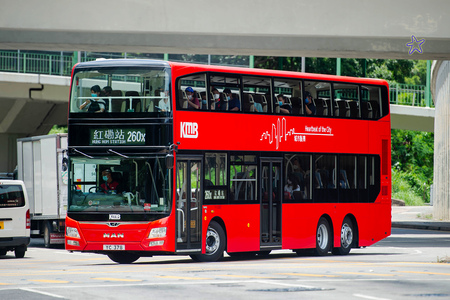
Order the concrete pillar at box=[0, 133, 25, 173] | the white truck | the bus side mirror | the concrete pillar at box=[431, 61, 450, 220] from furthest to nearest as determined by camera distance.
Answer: the concrete pillar at box=[0, 133, 25, 173] < the concrete pillar at box=[431, 61, 450, 220] < the white truck < the bus side mirror

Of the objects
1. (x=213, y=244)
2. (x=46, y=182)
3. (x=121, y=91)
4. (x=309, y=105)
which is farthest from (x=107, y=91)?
(x=46, y=182)

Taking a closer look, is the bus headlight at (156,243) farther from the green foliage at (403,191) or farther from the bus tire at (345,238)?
the green foliage at (403,191)

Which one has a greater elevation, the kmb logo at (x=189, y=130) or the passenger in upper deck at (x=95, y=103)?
the passenger in upper deck at (x=95, y=103)

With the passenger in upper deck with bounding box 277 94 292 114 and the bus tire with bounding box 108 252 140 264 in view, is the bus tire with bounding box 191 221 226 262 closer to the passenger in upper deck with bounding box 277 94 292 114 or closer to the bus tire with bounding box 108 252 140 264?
the bus tire with bounding box 108 252 140 264

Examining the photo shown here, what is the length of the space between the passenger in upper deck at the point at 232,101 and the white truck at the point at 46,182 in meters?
8.09

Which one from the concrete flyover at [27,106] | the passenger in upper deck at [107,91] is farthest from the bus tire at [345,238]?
the concrete flyover at [27,106]

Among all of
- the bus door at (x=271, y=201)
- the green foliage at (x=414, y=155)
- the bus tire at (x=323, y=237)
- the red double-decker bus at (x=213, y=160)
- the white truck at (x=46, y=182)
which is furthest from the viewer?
the green foliage at (x=414, y=155)

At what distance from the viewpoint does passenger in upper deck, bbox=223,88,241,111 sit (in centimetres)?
2038

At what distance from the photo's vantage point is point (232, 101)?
20.5 meters

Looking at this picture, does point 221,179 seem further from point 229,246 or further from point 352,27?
point 352,27

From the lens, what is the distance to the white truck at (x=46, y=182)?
27.7 m

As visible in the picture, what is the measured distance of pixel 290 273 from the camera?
1627 cm

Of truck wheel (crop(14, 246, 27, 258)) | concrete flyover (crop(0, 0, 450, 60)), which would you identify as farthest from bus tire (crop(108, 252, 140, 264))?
concrete flyover (crop(0, 0, 450, 60))

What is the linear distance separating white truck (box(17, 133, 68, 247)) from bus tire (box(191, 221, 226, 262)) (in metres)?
8.38
